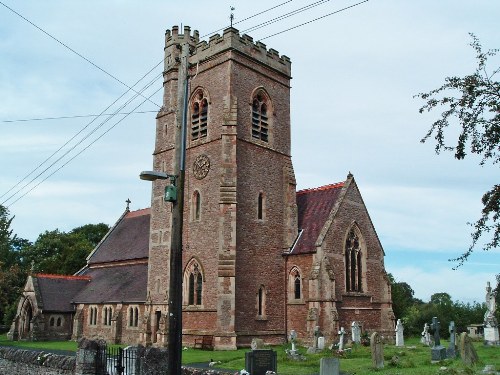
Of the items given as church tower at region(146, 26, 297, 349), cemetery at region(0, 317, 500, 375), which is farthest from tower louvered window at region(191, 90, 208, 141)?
cemetery at region(0, 317, 500, 375)

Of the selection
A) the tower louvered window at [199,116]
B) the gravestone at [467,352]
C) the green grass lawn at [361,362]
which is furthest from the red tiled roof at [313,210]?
the gravestone at [467,352]

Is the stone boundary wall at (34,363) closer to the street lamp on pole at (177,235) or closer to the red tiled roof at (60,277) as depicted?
the street lamp on pole at (177,235)

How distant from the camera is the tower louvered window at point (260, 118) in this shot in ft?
101

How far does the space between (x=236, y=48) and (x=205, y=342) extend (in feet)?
54.1

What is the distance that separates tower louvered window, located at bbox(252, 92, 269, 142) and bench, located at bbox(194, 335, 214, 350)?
11.8 metres

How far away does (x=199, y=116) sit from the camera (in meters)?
31.2

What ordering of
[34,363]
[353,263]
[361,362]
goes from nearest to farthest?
[34,363]
[361,362]
[353,263]

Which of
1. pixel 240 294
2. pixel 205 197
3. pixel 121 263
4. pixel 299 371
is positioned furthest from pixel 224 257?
pixel 121 263

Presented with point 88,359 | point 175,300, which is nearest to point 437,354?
point 88,359

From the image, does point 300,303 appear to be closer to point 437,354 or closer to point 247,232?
point 247,232

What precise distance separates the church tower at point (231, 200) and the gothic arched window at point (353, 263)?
12.1ft

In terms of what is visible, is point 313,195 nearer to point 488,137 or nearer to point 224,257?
point 224,257

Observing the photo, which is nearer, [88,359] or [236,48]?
[88,359]

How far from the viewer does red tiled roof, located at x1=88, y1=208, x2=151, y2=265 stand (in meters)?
40.0
